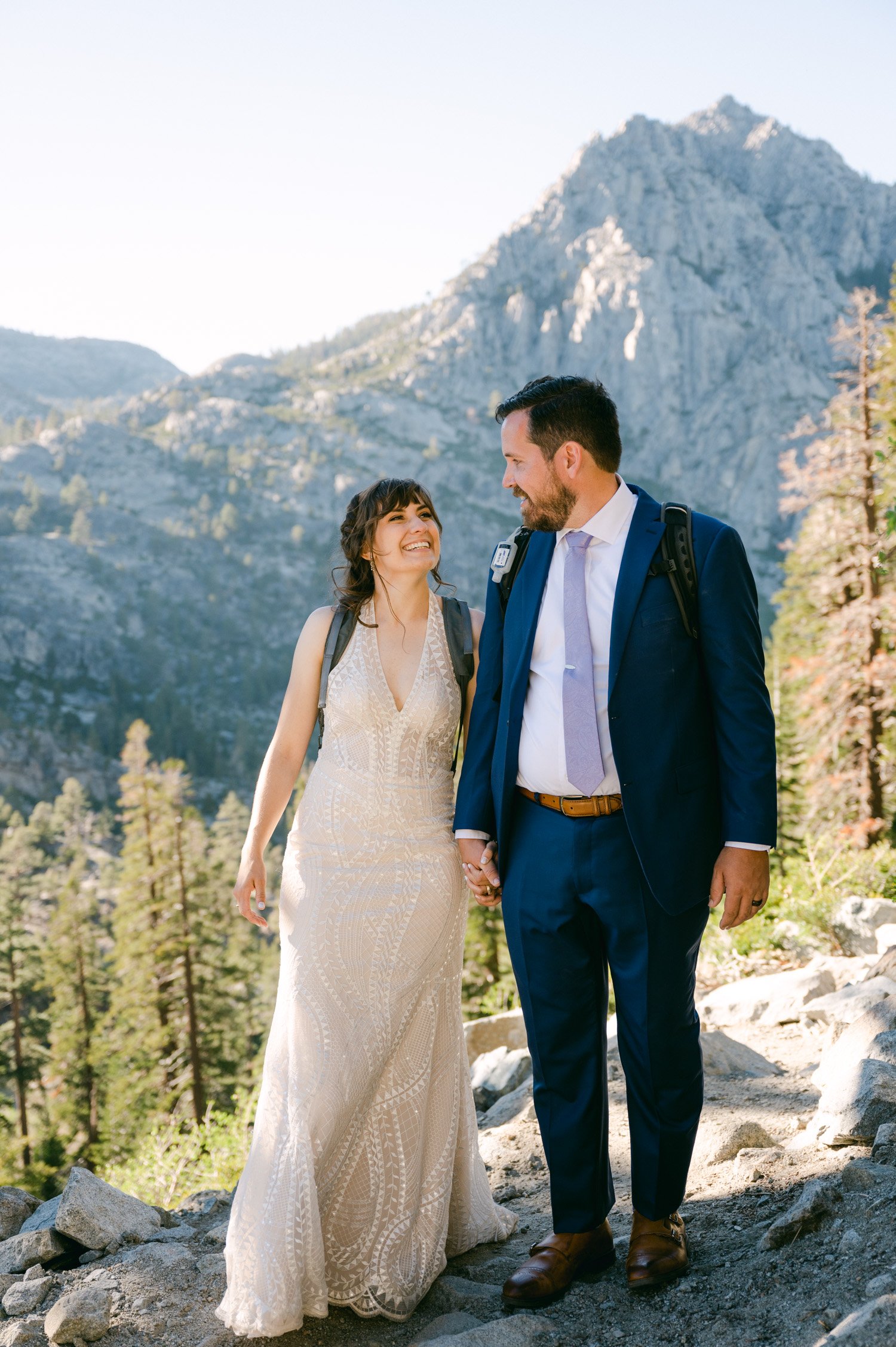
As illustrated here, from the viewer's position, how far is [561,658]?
282 centimetres

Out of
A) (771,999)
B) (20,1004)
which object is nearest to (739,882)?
(771,999)

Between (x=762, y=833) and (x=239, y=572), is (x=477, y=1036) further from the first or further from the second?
(x=239, y=572)

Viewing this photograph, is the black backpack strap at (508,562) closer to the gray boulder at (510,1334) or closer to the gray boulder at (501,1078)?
the gray boulder at (510,1334)

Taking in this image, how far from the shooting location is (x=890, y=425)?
14789 mm

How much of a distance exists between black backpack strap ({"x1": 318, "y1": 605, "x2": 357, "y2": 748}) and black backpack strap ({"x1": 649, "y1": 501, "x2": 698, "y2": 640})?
3.62 feet

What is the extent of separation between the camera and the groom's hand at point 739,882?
8.71ft

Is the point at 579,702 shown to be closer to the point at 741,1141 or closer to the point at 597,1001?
the point at 597,1001

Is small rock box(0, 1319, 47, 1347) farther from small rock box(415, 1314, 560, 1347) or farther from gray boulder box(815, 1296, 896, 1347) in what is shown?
gray boulder box(815, 1296, 896, 1347)

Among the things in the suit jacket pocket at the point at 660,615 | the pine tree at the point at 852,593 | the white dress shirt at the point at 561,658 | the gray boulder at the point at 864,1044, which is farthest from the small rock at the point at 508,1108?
the pine tree at the point at 852,593

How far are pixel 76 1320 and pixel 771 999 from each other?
4.59m

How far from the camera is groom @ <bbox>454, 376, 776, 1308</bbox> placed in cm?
267

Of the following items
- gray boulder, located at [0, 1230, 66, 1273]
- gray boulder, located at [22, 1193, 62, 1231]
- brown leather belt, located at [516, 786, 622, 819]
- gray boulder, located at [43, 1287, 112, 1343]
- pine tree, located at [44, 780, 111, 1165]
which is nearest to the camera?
brown leather belt, located at [516, 786, 622, 819]

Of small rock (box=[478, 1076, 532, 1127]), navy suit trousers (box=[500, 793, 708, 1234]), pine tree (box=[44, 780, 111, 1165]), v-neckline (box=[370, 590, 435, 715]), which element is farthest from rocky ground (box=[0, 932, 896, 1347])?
pine tree (box=[44, 780, 111, 1165])

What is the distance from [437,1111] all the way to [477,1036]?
4.67 m
